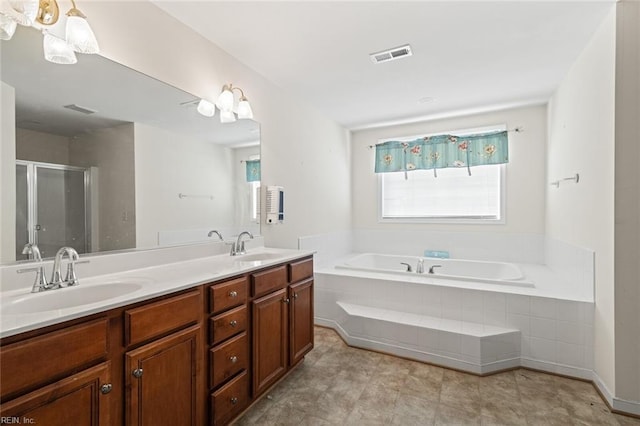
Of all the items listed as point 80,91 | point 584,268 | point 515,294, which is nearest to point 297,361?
point 515,294

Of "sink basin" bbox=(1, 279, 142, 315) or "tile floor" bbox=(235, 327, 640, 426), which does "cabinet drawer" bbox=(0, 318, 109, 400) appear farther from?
"tile floor" bbox=(235, 327, 640, 426)

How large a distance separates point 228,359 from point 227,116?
5.42 ft

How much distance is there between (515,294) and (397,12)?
85.1 inches

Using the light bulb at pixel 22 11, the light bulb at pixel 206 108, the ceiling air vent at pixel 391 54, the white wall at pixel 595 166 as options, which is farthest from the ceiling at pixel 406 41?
the light bulb at pixel 22 11

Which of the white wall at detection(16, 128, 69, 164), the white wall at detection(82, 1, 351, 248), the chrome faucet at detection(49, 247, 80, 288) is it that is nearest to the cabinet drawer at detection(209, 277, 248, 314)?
the chrome faucet at detection(49, 247, 80, 288)

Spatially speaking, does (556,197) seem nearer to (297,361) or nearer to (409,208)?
(409,208)

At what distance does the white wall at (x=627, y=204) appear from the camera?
1.74 meters

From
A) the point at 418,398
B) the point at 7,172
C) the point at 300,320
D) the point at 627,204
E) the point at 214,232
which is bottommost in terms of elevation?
the point at 418,398

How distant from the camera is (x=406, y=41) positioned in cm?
215

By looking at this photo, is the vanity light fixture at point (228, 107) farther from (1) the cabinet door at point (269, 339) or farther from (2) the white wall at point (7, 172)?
(1) the cabinet door at point (269, 339)

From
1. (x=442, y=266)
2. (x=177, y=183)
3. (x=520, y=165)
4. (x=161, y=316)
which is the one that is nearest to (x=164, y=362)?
(x=161, y=316)

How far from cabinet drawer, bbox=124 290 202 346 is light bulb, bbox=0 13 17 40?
3.91ft

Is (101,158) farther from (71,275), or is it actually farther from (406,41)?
(406,41)

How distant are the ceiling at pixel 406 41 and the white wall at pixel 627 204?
30cm
